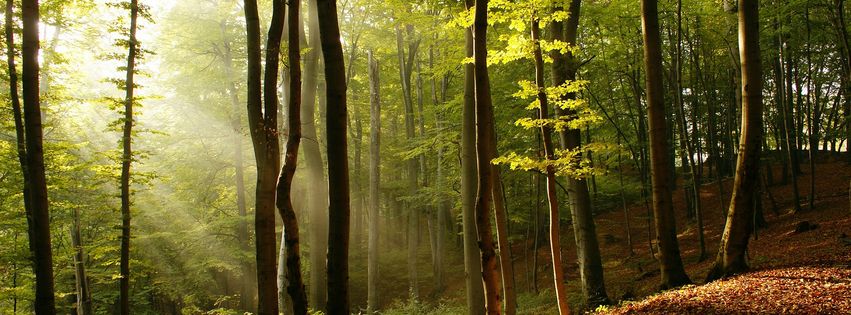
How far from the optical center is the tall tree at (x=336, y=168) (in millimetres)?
4852

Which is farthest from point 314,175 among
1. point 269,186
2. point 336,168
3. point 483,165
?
point 483,165

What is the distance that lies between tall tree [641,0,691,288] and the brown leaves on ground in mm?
626

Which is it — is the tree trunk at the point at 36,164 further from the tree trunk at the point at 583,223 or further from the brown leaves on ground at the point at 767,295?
the brown leaves on ground at the point at 767,295

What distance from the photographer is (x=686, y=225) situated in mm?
16703

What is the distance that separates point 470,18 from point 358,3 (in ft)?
31.0

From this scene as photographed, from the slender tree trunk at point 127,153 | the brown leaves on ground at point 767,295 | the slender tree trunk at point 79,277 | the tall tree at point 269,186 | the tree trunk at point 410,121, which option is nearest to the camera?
the brown leaves on ground at point 767,295

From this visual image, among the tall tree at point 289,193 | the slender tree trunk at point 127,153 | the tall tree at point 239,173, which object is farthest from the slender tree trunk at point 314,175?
the tall tree at point 239,173

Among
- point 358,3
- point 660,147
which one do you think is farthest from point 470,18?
point 358,3

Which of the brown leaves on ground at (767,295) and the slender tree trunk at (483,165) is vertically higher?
the slender tree trunk at (483,165)

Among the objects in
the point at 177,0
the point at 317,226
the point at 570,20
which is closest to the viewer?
the point at 570,20

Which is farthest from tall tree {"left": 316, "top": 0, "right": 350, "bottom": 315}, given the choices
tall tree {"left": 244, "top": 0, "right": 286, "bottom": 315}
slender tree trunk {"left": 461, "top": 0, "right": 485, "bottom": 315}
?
slender tree trunk {"left": 461, "top": 0, "right": 485, "bottom": 315}

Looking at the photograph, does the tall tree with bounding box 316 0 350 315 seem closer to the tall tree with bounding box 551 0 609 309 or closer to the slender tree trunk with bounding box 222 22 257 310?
the tall tree with bounding box 551 0 609 309

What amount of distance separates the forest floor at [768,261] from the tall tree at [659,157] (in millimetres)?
513

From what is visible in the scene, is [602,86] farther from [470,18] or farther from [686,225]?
[470,18]
